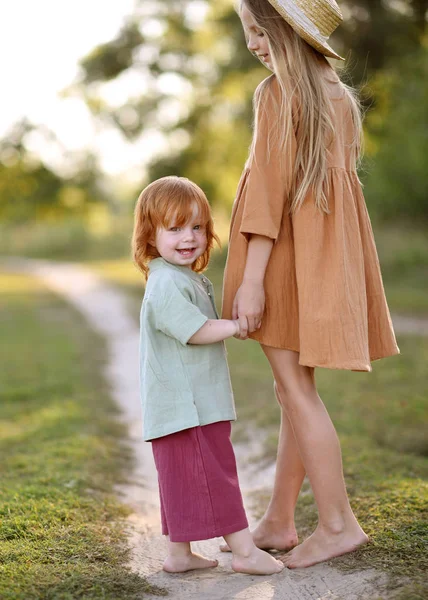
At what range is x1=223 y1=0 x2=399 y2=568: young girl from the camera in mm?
2654

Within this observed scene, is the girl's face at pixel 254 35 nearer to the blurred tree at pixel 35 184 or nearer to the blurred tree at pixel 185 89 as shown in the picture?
the blurred tree at pixel 185 89

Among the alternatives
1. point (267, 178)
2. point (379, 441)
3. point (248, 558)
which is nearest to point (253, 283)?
point (267, 178)

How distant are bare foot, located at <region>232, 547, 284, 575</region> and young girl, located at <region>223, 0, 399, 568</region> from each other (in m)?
0.08

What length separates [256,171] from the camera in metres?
2.67

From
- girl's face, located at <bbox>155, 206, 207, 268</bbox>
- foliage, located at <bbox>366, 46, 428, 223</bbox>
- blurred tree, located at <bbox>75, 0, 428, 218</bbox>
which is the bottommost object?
girl's face, located at <bbox>155, 206, 207, 268</bbox>

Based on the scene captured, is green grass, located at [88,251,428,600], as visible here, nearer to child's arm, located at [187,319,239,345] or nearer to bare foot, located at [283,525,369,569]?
bare foot, located at [283,525,369,569]

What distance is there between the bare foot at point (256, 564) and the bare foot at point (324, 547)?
0.25 feet

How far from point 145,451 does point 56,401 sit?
1.54m

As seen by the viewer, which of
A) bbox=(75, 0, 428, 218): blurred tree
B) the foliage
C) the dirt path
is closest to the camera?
the dirt path

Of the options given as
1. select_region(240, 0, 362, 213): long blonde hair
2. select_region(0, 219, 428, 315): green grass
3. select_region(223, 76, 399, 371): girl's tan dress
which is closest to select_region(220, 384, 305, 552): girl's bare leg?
select_region(223, 76, 399, 371): girl's tan dress

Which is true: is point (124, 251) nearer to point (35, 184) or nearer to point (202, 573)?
point (35, 184)

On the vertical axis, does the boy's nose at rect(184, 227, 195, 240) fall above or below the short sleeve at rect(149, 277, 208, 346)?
above

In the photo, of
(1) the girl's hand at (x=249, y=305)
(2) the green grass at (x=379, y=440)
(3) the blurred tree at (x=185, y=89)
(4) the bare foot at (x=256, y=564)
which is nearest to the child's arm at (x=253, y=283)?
(1) the girl's hand at (x=249, y=305)

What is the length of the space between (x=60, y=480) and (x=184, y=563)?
118 centimetres
